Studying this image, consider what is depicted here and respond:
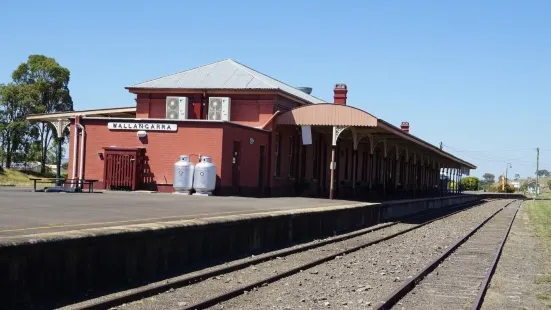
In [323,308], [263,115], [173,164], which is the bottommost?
[323,308]

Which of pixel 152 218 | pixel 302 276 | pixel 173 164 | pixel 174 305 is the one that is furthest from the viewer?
pixel 173 164

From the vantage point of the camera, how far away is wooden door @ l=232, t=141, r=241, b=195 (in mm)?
27297

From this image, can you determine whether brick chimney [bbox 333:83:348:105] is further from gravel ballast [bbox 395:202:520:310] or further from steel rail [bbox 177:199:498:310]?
steel rail [bbox 177:199:498:310]

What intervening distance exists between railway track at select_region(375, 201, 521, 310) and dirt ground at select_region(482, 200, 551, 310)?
0.18 metres

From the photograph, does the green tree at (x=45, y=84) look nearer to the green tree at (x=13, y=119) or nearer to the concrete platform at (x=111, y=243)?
the green tree at (x=13, y=119)

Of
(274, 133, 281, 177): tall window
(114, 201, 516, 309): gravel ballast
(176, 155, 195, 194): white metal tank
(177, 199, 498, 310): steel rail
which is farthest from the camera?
(274, 133, 281, 177): tall window

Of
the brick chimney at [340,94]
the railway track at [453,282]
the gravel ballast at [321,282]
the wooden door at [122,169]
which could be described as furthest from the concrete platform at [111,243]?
the brick chimney at [340,94]

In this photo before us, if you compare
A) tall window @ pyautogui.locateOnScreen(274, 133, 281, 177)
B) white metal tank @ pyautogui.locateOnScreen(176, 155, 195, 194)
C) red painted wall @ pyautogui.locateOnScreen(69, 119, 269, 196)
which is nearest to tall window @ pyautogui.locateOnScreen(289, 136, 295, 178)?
tall window @ pyautogui.locateOnScreen(274, 133, 281, 177)

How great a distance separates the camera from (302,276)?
11.5 m

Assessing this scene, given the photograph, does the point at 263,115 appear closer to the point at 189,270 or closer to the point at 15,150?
the point at 189,270

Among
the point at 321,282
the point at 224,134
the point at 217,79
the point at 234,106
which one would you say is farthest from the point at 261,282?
the point at 217,79

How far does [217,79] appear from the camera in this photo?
1320 inches

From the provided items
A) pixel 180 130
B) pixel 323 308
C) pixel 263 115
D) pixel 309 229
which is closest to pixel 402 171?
pixel 263 115

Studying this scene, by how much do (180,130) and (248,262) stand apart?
570 inches
